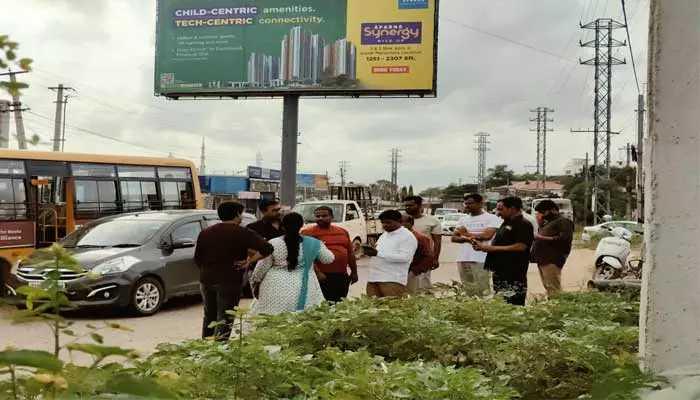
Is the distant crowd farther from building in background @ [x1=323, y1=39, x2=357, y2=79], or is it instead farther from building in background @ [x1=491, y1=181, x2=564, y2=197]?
building in background @ [x1=491, y1=181, x2=564, y2=197]

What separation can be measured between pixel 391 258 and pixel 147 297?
4.57m

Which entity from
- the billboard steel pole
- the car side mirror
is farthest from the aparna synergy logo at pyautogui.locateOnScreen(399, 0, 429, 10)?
the car side mirror

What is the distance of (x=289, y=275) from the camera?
523cm

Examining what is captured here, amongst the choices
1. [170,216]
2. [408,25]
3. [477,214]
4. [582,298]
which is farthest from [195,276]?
[408,25]

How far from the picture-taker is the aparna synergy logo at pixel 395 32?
69.3 feet

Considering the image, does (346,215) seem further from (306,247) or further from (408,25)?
(306,247)

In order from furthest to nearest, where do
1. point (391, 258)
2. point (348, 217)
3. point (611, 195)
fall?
point (611, 195), point (348, 217), point (391, 258)

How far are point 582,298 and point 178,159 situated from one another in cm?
1293

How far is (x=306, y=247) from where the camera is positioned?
5.36 m

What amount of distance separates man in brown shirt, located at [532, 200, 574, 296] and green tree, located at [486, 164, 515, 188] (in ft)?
312

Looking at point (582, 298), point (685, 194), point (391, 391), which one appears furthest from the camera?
point (582, 298)

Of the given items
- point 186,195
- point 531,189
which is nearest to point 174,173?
point 186,195

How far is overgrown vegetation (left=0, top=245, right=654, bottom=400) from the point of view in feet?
3.76

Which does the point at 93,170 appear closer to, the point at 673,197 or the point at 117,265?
the point at 117,265
